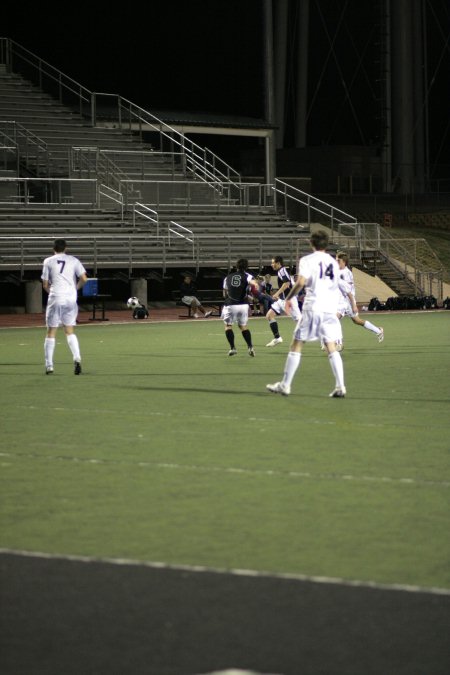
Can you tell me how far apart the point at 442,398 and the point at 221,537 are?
26.5ft

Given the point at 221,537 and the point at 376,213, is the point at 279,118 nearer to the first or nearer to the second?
the point at 376,213

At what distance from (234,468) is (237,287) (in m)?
12.0

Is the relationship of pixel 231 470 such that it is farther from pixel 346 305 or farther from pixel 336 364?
pixel 346 305

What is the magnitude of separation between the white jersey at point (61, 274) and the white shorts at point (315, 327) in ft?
16.3

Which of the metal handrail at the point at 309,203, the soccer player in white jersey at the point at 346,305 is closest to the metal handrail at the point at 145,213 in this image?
the metal handrail at the point at 309,203

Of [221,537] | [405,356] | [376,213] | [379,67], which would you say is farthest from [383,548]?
[379,67]

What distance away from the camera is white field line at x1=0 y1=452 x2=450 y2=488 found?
31.4ft

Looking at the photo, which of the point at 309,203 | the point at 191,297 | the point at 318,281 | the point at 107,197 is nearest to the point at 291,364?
the point at 318,281

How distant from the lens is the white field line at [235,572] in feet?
21.1

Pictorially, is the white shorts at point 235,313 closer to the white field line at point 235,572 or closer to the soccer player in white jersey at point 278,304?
the soccer player in white jersey at point 278,304

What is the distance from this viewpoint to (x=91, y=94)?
48281mm

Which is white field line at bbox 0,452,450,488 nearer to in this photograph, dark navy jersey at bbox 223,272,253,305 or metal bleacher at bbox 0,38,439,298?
dark navy jersey at bbox 223,272,253,305

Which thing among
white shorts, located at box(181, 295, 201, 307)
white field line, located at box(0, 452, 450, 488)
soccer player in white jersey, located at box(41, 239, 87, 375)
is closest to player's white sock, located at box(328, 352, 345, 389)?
white field line, located at box(0, 452, 450, 488)

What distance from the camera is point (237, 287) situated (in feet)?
72.4
